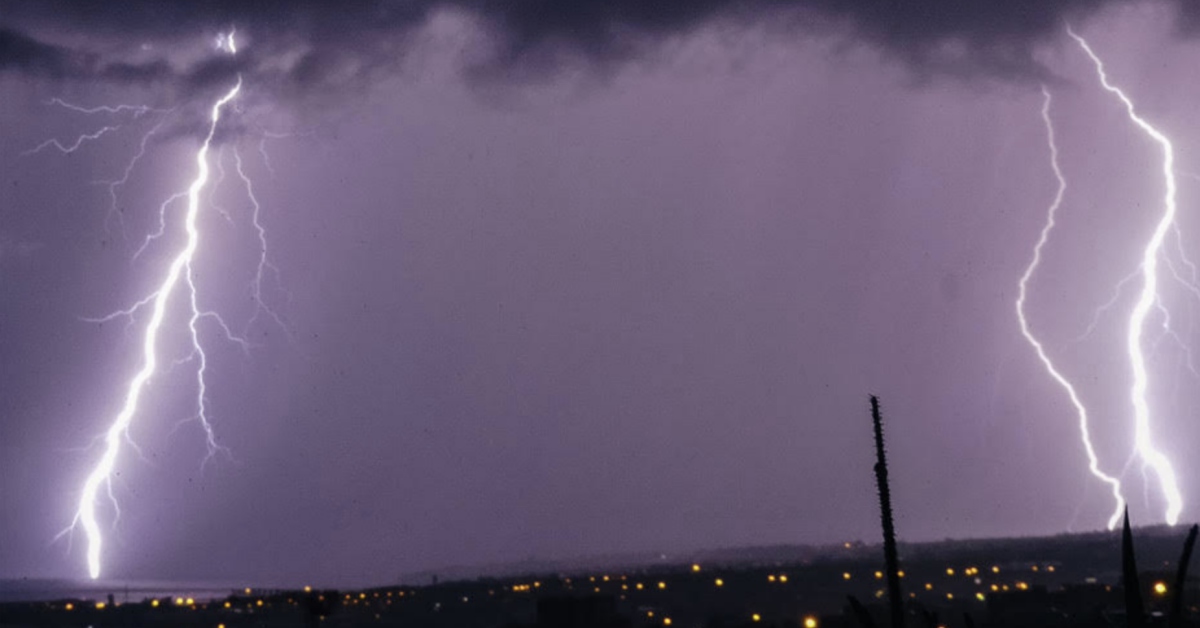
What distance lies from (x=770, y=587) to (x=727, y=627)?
33389mm

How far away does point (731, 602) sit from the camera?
80250 mm

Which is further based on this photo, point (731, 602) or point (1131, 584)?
point (731, 602)

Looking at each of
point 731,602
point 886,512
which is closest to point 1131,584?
point 886,512

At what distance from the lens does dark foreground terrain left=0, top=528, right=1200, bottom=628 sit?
186 ft

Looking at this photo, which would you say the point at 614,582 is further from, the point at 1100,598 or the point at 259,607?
the point at 1100,598

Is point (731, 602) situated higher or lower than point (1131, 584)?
lower

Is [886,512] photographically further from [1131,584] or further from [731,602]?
[731,602]

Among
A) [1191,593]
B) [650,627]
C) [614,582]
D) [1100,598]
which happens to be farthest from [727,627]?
[614,582]

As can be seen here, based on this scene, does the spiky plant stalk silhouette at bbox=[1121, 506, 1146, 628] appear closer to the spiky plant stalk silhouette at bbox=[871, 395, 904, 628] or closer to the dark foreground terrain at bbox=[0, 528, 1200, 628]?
the spiky plant stalk silhouette at bbox=[871, 395, 904, 628]

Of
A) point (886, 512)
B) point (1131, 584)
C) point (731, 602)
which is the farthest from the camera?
point (731, 602)

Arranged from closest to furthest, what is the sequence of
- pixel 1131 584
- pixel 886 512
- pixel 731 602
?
pixel 1131 584 → pixel 886 512 → pixel 731 602

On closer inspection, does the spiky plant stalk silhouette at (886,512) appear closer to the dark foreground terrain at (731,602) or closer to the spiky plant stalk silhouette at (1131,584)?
the spiky plant stalk silhouette at (1131,584)

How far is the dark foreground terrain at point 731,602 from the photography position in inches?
2233

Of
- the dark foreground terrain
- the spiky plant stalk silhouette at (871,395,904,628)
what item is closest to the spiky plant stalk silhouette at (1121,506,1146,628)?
the spiky plant stalk silhouette at (871,395,904,628)
